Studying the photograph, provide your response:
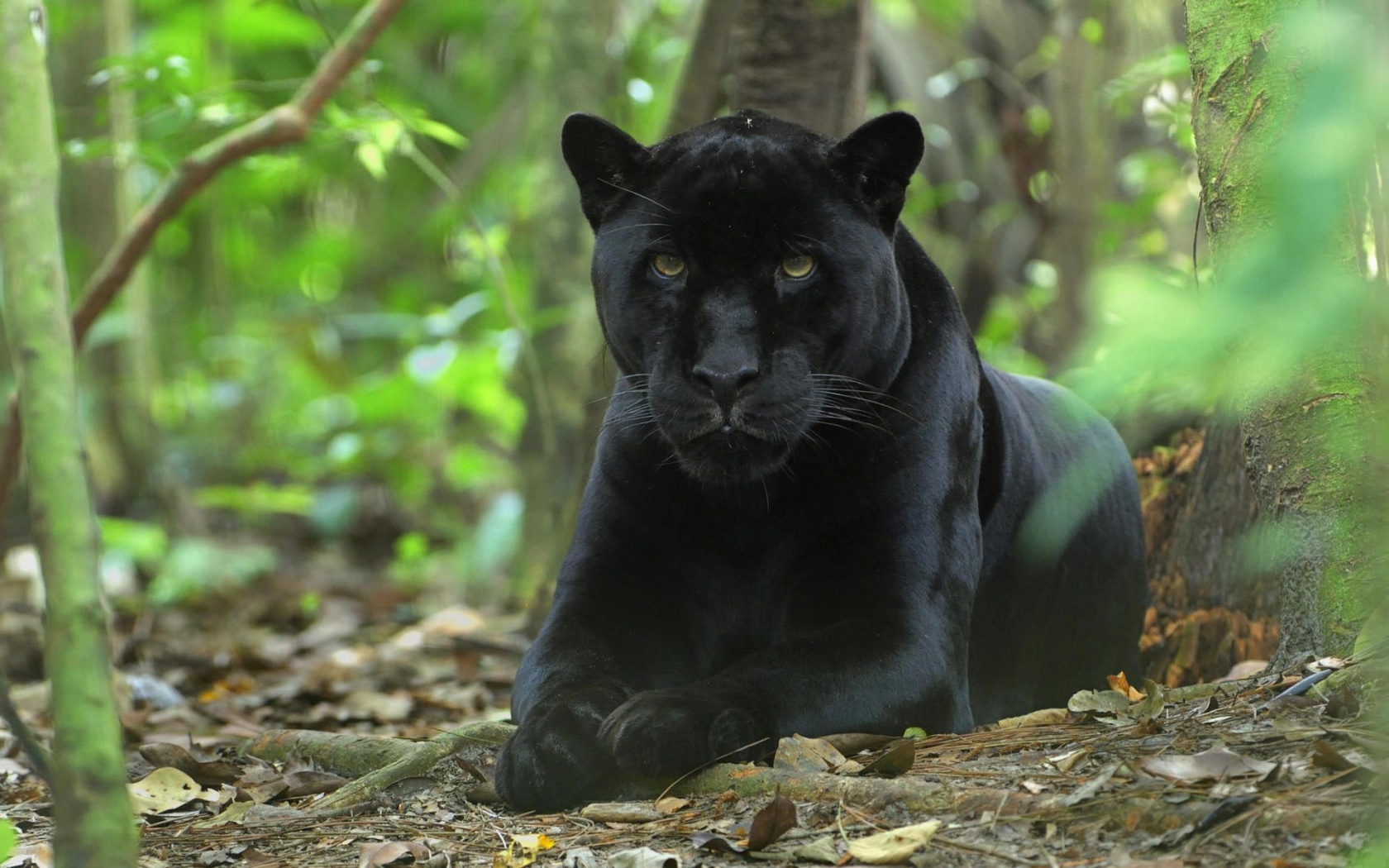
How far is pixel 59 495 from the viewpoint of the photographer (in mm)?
1528

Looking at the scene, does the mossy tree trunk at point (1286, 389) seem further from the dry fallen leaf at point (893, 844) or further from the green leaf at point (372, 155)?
the green leaf at point (372, 155)

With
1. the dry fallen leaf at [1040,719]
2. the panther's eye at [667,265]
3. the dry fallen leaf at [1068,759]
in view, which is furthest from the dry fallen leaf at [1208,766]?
the panther's eye at [667,265]

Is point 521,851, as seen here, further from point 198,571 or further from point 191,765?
point 198,571

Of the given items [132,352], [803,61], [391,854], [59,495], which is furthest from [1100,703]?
[132,352]

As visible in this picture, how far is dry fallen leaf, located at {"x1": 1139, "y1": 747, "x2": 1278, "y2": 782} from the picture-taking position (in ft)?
5.87

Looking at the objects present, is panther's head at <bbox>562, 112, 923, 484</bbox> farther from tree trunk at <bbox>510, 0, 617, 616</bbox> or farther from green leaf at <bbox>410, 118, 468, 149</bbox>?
tree trunk at <bbox>510, 0, 617, 616</bbox>

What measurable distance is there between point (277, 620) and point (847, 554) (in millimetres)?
4178

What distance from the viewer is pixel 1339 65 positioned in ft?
4.03

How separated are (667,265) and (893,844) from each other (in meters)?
1.34

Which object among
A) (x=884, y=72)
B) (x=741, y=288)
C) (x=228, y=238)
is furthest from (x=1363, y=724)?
(x=228, y=238)

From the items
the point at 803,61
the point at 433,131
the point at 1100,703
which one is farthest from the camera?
the point at 803,61

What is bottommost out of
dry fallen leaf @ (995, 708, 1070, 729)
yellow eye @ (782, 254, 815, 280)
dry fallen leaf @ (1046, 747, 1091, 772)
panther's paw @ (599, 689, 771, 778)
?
dry fallen leaf @ (995, 708, 1070, 729)

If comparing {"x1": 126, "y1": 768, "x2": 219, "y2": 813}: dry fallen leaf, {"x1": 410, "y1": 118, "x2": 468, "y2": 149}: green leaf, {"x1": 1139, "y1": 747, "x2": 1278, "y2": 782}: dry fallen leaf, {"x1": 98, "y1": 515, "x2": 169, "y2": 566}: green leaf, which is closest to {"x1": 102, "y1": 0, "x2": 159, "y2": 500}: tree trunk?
{"x1": 98, "y1": 515, "x2": 169, "y2": 566}: green leaf

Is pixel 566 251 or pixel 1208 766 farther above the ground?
pixel 566 251
